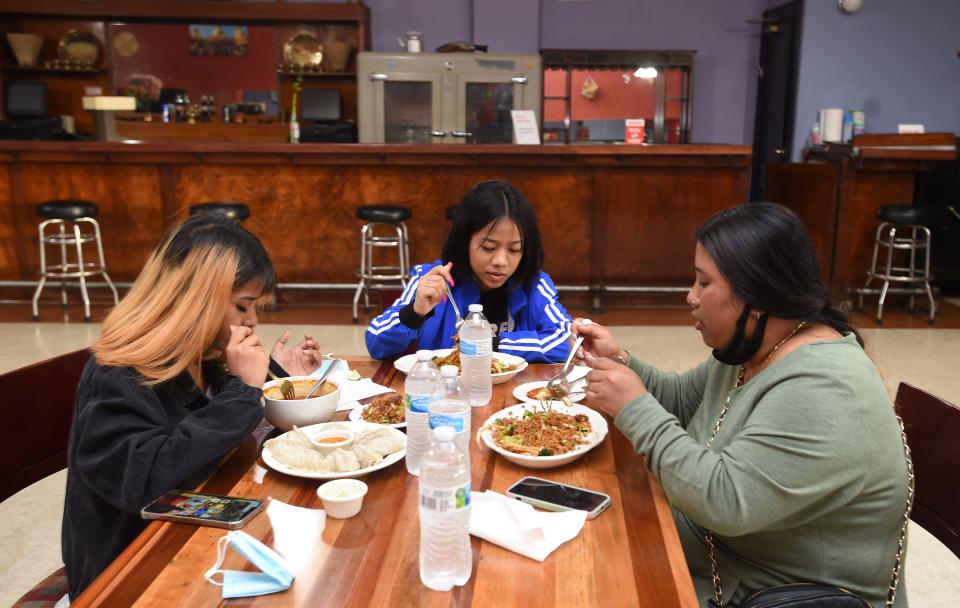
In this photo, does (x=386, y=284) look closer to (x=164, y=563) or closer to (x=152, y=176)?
(x=152, y=176)

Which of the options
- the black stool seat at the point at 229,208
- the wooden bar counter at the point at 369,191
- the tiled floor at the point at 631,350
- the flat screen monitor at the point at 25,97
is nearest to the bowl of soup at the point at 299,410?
the tiled floor at the point at 631,350

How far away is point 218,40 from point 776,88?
616 cm

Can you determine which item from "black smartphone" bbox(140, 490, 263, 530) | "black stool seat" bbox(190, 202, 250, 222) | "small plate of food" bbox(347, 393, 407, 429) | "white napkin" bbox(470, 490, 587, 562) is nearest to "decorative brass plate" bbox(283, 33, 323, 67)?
"black stool seat" bbox(190, 202, 250, 222)

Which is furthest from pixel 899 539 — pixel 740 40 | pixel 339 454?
pixel 740 40

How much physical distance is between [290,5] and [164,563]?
26.9 feet

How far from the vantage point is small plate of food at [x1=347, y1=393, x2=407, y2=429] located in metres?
1.83

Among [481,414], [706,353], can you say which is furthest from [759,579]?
[706,353]

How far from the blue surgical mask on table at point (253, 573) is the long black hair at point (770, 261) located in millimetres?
929

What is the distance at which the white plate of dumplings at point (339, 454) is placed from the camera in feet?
5.05

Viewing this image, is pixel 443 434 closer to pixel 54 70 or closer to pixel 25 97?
pixel 25 97

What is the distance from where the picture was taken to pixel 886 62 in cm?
816

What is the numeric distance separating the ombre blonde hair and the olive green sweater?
834mm

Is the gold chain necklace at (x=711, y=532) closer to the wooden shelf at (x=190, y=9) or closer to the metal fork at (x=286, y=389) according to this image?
the metal fork at (x=286, y=389)

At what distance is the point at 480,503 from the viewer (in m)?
1.37
